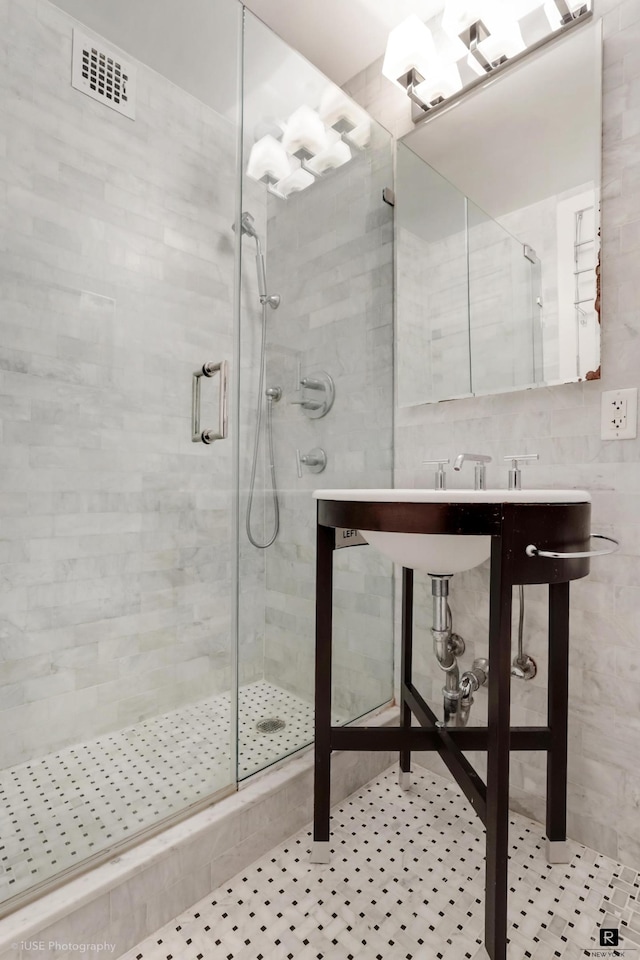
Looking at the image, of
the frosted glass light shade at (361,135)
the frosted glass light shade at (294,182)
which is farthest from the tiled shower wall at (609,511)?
the frosted glass light shade at (294,182)

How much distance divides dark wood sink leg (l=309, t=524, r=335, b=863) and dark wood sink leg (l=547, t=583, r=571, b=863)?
54 cm

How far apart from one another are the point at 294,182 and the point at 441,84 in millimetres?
614

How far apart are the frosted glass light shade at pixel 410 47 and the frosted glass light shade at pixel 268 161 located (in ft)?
1.82

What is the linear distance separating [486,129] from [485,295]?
1.71ft

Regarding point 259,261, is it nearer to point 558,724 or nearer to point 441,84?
point 441,84

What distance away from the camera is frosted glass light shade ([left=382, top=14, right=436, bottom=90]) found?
1.60 meters

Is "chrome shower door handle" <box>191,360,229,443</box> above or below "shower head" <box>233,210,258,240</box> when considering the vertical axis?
below

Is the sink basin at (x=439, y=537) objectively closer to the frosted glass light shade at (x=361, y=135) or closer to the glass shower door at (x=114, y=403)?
the glass shower door at (x=114, y=403)

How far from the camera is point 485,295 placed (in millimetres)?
1548

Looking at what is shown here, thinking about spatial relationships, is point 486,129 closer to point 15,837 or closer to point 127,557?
point 127,557

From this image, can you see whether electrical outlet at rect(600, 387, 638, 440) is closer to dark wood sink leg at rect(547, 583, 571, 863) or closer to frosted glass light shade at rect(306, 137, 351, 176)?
dark wood sink leg at rect(547, 583, 571, 863)

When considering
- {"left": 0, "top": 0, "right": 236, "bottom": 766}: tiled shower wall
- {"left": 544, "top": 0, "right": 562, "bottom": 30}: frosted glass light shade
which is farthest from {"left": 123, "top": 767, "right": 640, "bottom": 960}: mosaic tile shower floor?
{"left": 544, "top": 0, "right": 562, "bottom": 30}: frosted glass light shade

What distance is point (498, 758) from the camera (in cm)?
97

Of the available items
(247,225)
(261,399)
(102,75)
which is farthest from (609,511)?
(102,75)
